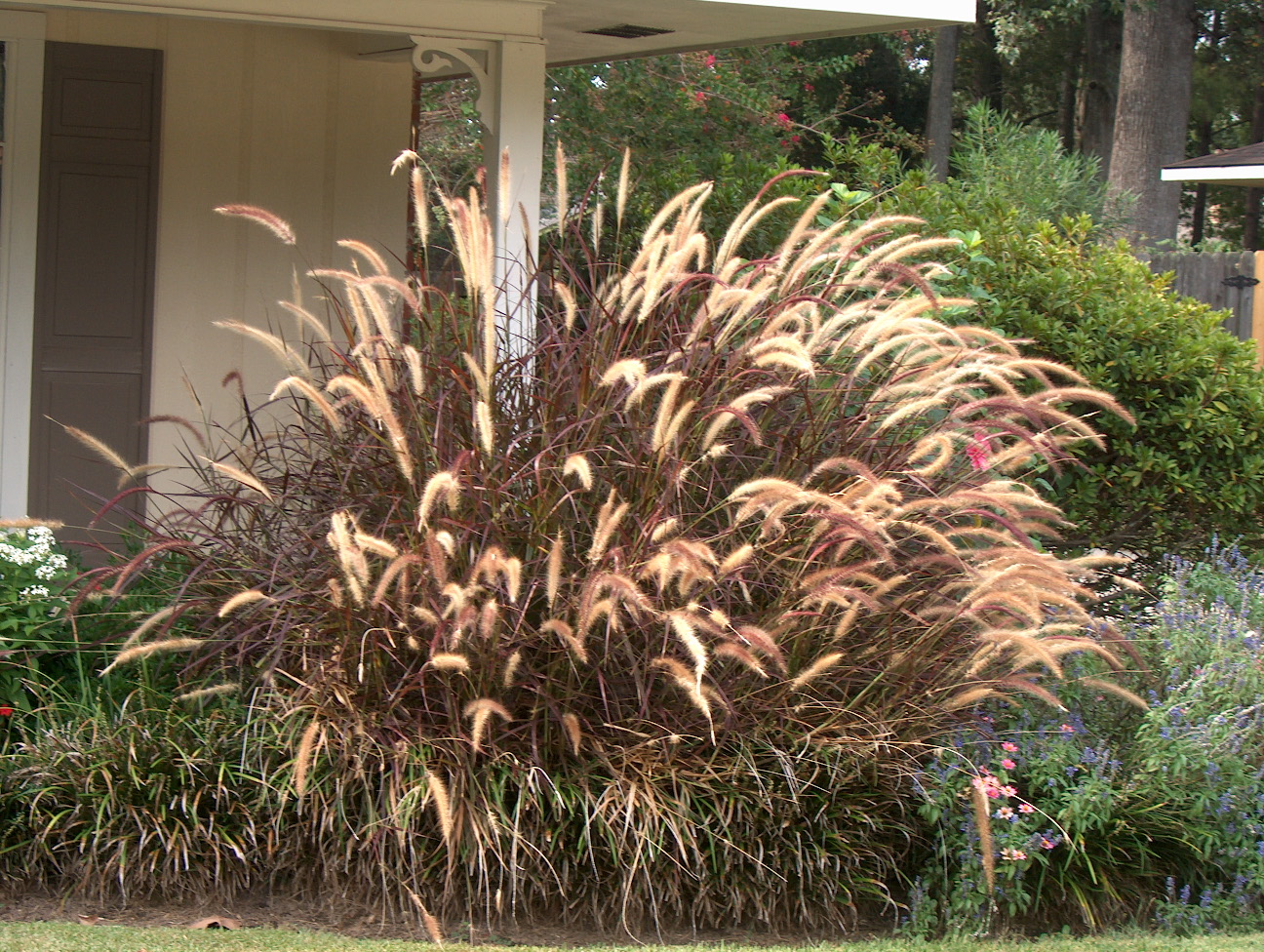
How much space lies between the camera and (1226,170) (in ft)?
50.3

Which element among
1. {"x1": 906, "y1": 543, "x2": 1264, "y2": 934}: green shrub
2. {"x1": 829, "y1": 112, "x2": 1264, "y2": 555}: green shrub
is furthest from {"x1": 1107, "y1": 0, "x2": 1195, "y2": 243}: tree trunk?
{"x1": 906, "y1": 543, "x2": 1264, "y2": 934}: green shrub

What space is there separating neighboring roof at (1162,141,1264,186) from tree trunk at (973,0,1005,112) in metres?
9.57

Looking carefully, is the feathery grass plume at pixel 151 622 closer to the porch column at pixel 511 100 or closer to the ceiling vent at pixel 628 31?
the porch column at pixel 511 100

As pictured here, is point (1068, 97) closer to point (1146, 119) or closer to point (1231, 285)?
point (1146, 119)

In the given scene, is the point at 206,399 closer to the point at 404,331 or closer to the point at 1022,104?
the point at 404,331

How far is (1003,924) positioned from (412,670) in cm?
205

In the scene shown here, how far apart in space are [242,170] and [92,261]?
36.6 inches

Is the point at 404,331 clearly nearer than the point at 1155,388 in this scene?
Yes

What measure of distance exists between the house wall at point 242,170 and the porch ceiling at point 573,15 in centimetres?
57

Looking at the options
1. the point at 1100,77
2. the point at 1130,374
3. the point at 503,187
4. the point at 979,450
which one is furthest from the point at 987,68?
the point at 503,187

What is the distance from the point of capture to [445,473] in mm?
3863

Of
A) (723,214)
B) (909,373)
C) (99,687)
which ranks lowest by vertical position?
(99,687)

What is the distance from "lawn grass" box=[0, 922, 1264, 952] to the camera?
11.9 ft

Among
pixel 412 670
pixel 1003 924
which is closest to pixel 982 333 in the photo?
pixel 1003 924
